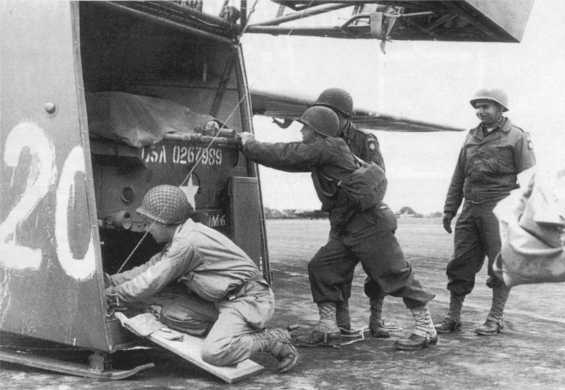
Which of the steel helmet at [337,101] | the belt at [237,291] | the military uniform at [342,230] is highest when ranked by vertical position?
the steel helmet at [337,101]

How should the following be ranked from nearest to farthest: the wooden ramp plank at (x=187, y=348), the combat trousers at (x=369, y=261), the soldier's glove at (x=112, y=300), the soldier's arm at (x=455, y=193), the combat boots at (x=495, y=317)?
the wooden ramp plank at (x=187, y=348) < the soldier's glove at (x=112, y=300) < the combat trousers at (x=369, y=261) < the combat boots at (x=495, y=317) < the soldier's arm at (x=455, y=193)

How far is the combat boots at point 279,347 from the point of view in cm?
403

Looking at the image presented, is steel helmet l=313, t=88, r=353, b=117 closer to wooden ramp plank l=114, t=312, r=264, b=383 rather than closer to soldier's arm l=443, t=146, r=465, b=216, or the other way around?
soldier's arm l=443, t=146, r=465, b=216

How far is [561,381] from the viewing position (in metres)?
3.90

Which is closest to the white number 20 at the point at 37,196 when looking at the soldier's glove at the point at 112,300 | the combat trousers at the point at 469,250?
the soldier's glove at the point at 112,300

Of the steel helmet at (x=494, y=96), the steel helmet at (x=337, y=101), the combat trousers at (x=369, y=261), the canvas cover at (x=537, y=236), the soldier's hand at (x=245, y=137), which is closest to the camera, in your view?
the canvas cover at (x=537, y=236)

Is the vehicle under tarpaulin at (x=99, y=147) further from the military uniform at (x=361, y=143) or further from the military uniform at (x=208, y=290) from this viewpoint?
the military uniform at (x=361, y=143)

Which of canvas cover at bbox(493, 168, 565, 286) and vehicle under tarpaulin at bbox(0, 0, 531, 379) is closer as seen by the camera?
canvas cover at bbox(493, 168, 565, 286)

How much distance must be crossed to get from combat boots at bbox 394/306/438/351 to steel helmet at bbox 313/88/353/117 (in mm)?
1434

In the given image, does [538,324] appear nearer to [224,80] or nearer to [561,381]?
[561,381]

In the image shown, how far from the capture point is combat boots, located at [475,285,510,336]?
5.24 metres

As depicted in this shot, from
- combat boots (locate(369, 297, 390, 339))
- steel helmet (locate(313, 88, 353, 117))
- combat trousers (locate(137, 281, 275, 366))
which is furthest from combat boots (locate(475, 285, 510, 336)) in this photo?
combat trousers (locate(137, 281, 275, 366))

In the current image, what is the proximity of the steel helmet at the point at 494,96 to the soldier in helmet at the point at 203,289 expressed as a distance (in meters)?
2.31

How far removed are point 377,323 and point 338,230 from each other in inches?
29.9
